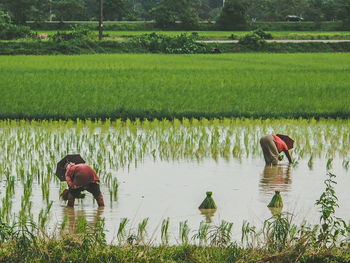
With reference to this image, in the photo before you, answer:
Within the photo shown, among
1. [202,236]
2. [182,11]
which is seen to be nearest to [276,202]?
[202,236]

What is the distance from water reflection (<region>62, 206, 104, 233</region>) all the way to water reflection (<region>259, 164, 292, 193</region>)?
1752 mm

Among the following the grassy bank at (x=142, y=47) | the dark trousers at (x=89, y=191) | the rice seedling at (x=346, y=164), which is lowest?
the grassy bank at (x=142, y=47)

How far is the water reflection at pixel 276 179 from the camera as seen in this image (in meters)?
7.82

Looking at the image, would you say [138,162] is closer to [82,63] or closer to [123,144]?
[123,144]

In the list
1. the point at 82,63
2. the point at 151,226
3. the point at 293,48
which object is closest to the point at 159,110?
the point at 151,226

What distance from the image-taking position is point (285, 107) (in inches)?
530

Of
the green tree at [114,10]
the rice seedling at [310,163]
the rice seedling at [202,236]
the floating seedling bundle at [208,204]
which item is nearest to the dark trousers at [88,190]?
the floating seedling bundle at [208,204]

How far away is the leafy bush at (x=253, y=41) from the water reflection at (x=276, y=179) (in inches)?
966

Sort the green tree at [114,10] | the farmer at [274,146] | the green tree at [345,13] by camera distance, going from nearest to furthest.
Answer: the farmer at [274,146]
the green tree at [345,13]
the green tree at [114,10]

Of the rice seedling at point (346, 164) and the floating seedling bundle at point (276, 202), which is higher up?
the floating seedling bundle at point (276, 202)

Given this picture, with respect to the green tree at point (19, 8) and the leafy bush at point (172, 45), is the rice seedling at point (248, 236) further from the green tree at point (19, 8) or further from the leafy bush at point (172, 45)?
the green tree at point (19, 8)

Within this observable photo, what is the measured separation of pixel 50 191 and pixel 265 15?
169 feet

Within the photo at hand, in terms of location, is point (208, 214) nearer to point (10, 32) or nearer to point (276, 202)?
point (276, 202)

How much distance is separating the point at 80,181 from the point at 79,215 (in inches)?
10.1
